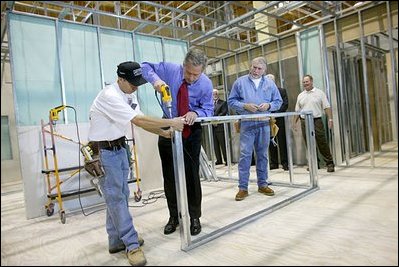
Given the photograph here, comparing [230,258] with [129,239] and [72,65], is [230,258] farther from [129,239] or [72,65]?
[72,65]

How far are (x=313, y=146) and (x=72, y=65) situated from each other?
2583 mm

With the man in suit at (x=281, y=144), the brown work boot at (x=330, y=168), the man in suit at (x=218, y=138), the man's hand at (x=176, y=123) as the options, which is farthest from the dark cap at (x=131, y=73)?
the brown work boot at (x=330, y=168)

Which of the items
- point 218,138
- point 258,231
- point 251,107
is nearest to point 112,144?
point 258,231

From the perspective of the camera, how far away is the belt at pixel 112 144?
153cm

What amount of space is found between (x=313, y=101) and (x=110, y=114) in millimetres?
2717

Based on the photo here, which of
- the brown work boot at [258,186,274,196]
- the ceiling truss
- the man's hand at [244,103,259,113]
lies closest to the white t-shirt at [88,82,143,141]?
the ceiling truss

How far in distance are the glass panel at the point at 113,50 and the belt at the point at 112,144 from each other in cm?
184

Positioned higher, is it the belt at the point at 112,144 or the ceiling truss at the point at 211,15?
the ceiling truss at the point at 211,15

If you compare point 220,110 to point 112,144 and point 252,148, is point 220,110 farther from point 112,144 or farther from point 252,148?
point 112,144

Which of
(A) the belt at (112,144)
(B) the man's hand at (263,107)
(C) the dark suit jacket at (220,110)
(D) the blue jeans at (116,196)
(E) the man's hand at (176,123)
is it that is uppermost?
(C) the dark suit jacket at (220,110)

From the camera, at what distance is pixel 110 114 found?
1441 millimetres

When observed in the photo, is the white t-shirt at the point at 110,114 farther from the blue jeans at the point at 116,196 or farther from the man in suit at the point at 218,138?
the man in suit at the point at 218,138

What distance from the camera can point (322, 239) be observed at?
1.55 meters

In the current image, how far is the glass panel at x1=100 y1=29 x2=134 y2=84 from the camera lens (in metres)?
3.24
